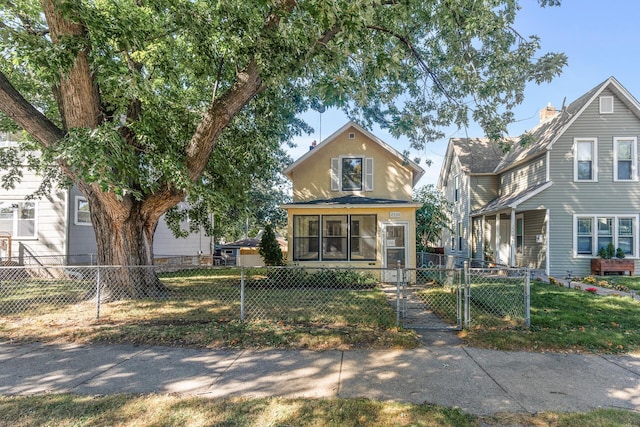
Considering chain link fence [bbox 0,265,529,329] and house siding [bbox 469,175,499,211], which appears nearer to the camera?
chain link fence [bbox 0,265,529,329]

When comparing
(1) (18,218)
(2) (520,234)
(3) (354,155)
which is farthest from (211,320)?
(2) (520,234)

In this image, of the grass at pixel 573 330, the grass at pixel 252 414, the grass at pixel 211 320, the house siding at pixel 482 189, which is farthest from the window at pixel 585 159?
the grass at pixel 252 414

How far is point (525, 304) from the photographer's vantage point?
6258 mm

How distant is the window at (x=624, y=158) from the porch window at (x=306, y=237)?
11.9 meters

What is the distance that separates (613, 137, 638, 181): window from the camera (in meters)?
13.2

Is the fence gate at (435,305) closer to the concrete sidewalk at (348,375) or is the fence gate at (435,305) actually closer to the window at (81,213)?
the concrete sidewalk at (348,375)

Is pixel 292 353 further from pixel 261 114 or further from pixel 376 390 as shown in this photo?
pixel 261 114

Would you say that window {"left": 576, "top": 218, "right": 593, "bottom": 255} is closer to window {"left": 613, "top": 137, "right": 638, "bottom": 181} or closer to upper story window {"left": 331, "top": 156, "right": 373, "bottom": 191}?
window {"left": 613, "top": 137, "right": 638, "bottom": 181}

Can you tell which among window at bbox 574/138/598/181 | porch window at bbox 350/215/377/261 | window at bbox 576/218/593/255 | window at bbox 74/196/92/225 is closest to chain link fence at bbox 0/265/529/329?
porch window at bbox 350/215/377/261

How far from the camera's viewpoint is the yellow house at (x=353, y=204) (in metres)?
12.6

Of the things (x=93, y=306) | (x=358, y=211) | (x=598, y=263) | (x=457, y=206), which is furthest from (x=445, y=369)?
(x=457, y=206)

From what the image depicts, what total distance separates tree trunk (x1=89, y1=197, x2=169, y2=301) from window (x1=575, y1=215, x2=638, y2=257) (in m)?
15.3

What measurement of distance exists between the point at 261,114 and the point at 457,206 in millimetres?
15006

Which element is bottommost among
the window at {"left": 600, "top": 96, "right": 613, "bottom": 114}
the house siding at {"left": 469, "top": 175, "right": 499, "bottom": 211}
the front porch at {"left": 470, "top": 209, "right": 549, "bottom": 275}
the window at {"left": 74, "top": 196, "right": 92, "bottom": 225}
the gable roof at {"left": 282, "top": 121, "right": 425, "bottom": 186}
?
the front porch at {"left": 470, "top": 209, "right": 549, "bottom": 275}
